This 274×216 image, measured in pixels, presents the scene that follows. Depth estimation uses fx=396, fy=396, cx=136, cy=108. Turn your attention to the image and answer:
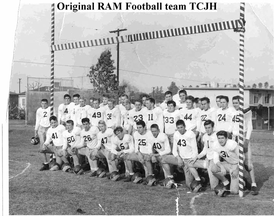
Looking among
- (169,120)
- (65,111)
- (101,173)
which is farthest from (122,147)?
(65,111)

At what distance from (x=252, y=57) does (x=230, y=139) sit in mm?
2168

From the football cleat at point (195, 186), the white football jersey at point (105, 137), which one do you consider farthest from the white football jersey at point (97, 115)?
the football cleat at point (195, 186)

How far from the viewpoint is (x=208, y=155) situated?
672 centimetres

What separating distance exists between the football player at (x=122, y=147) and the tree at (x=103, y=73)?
8.83m

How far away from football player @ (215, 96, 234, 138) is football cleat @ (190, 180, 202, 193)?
1.07m

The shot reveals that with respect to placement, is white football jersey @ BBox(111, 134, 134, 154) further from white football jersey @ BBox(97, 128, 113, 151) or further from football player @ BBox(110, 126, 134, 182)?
white football jersey @ BBox(97, 128, 113, 151)

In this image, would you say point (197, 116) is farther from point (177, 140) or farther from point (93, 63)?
point (93, 63)

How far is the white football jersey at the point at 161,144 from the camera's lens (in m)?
7.29

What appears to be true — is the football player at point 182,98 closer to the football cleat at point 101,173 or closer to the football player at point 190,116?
the football player at point 190,116

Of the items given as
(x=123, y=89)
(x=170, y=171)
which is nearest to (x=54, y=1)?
(x=170, y=171)

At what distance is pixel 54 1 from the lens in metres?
8.32

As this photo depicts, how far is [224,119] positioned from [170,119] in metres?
1.19

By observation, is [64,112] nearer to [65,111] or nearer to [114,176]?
[65,111]

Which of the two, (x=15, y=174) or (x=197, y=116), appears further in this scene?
(x=15, y=174)
